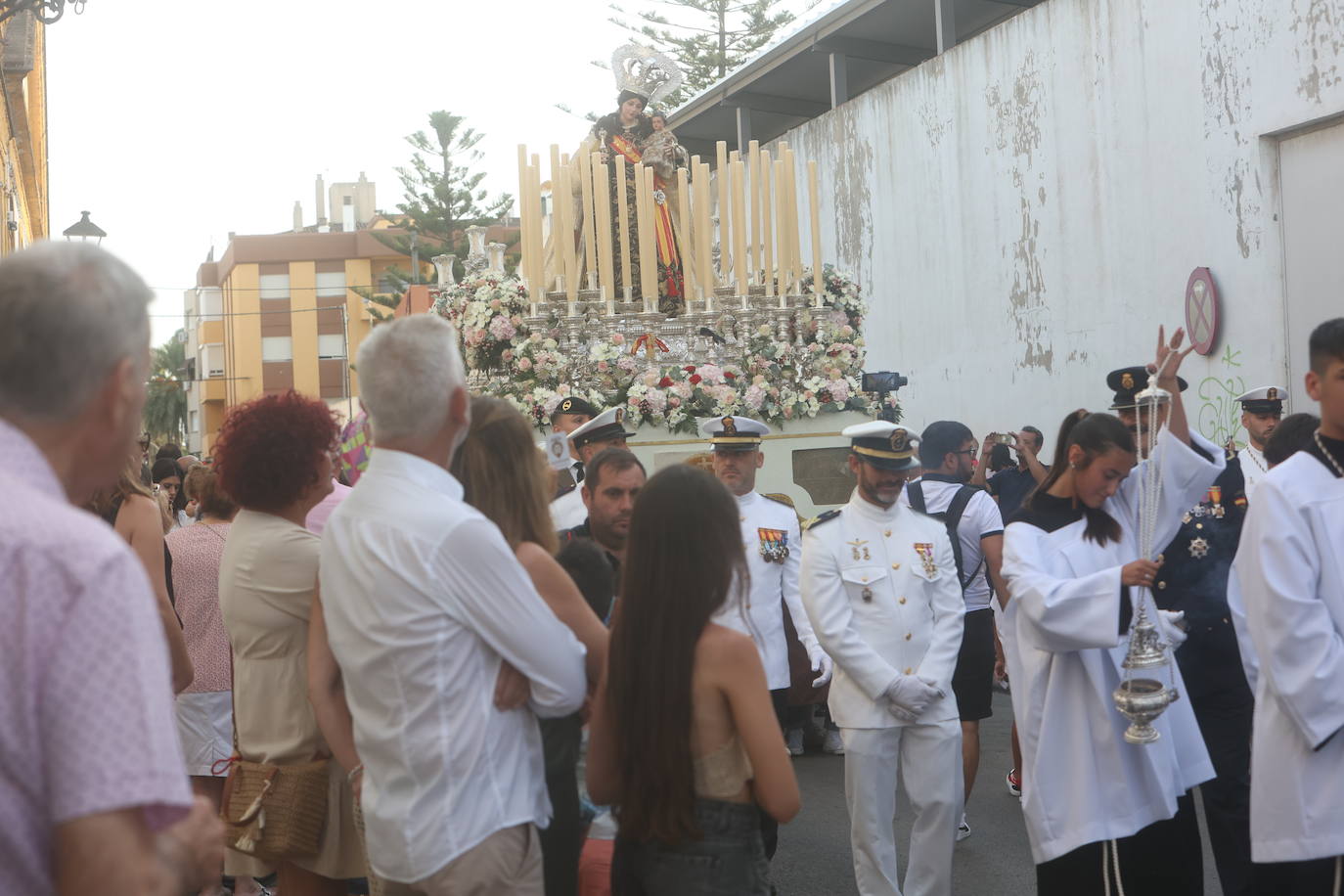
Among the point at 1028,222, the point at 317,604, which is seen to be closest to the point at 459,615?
the point at 317,604

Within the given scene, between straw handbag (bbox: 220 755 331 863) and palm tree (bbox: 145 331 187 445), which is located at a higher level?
palm tree (bbox: 145 331 187 445)

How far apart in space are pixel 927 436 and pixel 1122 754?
319cm

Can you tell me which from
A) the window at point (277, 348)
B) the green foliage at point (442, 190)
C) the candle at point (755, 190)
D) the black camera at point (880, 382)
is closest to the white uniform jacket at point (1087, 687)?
the black camera at point (880, 382)

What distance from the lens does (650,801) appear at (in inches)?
119

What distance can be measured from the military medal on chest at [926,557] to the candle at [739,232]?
5.33 m

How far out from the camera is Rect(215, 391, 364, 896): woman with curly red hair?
391 cm

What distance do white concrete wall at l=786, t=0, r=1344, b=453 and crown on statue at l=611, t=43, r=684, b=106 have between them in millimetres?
5789

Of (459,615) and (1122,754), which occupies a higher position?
(459,615)

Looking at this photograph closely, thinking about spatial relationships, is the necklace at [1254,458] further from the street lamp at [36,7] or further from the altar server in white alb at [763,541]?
the street lamp at [36,7]

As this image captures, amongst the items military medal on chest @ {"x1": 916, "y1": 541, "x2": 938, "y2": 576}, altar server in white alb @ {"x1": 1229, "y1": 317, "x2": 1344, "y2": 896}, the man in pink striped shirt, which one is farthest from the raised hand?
the man in pink striped shirt

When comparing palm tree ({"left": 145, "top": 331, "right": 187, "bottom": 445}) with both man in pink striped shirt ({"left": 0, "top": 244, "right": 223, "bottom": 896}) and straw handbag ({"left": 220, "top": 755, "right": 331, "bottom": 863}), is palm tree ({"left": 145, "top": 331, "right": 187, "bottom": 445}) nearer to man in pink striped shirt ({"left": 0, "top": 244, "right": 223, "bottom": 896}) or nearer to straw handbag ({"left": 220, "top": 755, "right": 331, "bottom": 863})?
straw handbag ({"left": 220, "top": 755, "right": 331, "bottom": 863})

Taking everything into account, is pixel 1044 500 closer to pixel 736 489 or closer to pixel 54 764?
pixel 736 489

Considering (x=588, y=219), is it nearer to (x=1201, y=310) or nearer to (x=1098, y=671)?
(x=1201, y=310)

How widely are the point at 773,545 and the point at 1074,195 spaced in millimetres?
10610
